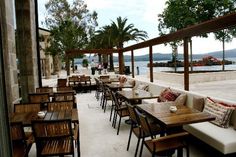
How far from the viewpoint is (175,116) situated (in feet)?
11.7

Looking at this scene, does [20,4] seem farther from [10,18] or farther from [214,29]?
[214,29]

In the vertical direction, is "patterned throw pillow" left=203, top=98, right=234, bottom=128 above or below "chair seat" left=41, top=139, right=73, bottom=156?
above

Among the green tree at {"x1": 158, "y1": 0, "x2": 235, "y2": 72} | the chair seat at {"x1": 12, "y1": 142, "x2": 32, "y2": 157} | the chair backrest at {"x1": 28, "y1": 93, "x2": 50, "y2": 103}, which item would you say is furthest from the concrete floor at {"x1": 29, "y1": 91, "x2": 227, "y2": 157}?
the green tree at {"x1": 158, "y1": 0, "x2": 235, "y2": 72}

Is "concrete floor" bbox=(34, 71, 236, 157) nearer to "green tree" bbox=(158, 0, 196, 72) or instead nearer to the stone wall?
the stone wall

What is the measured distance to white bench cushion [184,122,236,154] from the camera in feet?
10.5

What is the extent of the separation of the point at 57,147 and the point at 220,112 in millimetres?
2663

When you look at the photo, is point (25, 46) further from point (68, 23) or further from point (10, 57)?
point (68, 23)

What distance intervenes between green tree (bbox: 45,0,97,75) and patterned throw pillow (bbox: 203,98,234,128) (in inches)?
560

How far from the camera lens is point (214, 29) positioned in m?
4.60

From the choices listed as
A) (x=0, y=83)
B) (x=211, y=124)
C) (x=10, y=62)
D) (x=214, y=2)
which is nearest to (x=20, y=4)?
(x=10, y=62)

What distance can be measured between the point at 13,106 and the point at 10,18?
6.17ft

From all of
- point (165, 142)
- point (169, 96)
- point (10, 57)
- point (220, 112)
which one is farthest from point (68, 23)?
point (165, 142)

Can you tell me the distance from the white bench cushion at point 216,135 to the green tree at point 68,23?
47.4 feet

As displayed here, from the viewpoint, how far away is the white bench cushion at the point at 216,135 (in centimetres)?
321
